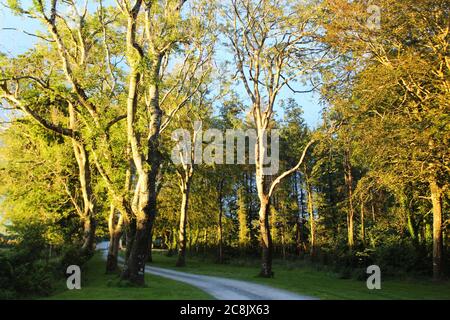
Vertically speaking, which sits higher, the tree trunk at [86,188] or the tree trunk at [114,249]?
the tree trunk at [86,188]

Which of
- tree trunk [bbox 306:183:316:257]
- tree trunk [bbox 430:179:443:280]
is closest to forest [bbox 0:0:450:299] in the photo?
tree trunk [bbox 430:179:443:280]

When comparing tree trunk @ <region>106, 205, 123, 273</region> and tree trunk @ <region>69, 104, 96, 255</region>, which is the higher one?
tree trunk @ <region>69, 104, 96, 255</region>

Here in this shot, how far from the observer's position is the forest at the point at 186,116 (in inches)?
669

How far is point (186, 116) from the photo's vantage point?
123ft

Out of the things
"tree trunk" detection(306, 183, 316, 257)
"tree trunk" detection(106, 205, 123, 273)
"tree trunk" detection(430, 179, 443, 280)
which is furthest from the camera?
"tree trunk" detection(306, 183, 316, 257)

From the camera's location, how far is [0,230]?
3086 centimetres

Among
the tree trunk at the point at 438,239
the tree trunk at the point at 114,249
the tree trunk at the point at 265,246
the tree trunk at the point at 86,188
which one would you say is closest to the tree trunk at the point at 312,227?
the tree trunk at the point at 265,246

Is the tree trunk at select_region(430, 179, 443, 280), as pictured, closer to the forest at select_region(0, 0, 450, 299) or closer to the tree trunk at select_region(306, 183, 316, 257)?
the forest at select_region(0, 0, 450, 299)

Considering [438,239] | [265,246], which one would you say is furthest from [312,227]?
[438,239]

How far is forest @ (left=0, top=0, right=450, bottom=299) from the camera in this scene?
55.7 ft

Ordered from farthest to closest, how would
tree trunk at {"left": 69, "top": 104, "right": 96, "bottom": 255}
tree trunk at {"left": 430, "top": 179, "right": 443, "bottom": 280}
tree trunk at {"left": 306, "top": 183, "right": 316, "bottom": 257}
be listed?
1. tree trunk at {"left": 306, "top": 183, "right": 316, "bottom": 257}
2. tree trunk at {"left": 69, "top": 104, "right": 96, "bottom": 255}
3. tree trunk at {"left": 430, "top": 179, "right": 443, "bottom": 280}

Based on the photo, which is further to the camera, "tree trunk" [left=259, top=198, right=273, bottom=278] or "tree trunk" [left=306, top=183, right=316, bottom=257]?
"tree trunk" [left=306, top=183, right=316, bottom=257]

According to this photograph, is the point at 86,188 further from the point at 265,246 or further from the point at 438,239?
the point at 438,239

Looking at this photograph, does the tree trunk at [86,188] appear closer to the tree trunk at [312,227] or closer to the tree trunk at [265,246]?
the tree trunk at [265,246]
